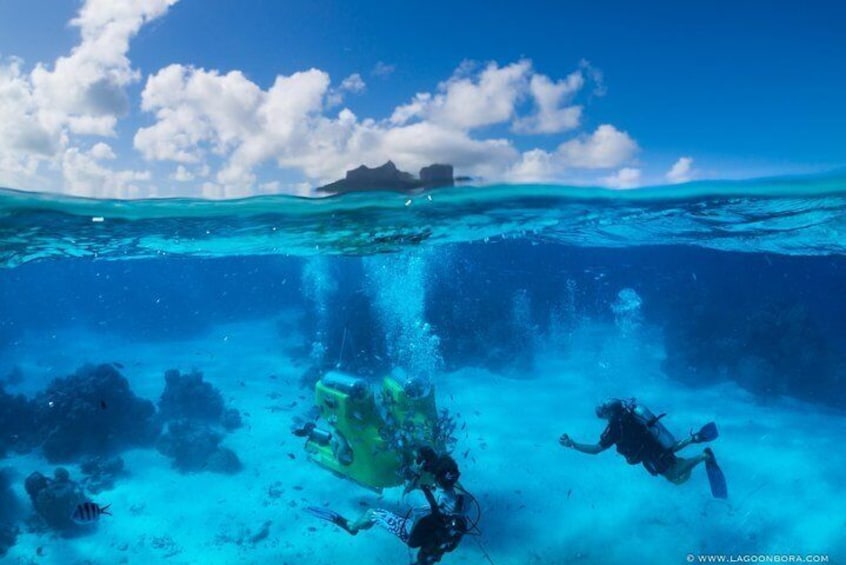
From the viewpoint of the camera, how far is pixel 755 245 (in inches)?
Answer: 872

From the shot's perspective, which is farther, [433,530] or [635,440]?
[635,440]

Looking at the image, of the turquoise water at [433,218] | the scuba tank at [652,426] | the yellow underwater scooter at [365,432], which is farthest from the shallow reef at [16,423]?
the scuba tank at [652,426]

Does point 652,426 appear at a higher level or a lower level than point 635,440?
higher

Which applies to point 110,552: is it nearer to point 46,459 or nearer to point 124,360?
point 46,459

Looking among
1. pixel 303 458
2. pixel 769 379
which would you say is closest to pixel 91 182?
pixel 303 458

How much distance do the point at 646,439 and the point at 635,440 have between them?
0.60 ft

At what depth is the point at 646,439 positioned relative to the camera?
8266 millimetres

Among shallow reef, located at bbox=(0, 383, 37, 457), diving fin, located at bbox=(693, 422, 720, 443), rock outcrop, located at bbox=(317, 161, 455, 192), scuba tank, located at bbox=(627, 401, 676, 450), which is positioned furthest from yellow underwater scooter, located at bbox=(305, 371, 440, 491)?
shallow reef, located at bbox=(0, 383, 37, 457)

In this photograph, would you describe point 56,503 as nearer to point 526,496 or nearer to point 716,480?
point 526,496

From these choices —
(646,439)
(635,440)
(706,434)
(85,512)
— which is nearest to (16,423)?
(85,512)

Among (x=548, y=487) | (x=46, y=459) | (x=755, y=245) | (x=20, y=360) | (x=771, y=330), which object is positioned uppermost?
(x=755, y=245)

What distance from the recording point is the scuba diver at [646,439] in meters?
8.20

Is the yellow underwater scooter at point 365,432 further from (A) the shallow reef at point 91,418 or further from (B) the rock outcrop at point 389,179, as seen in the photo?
(A) the shallow reef at point 91,418

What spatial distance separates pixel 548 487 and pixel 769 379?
13215 mm
